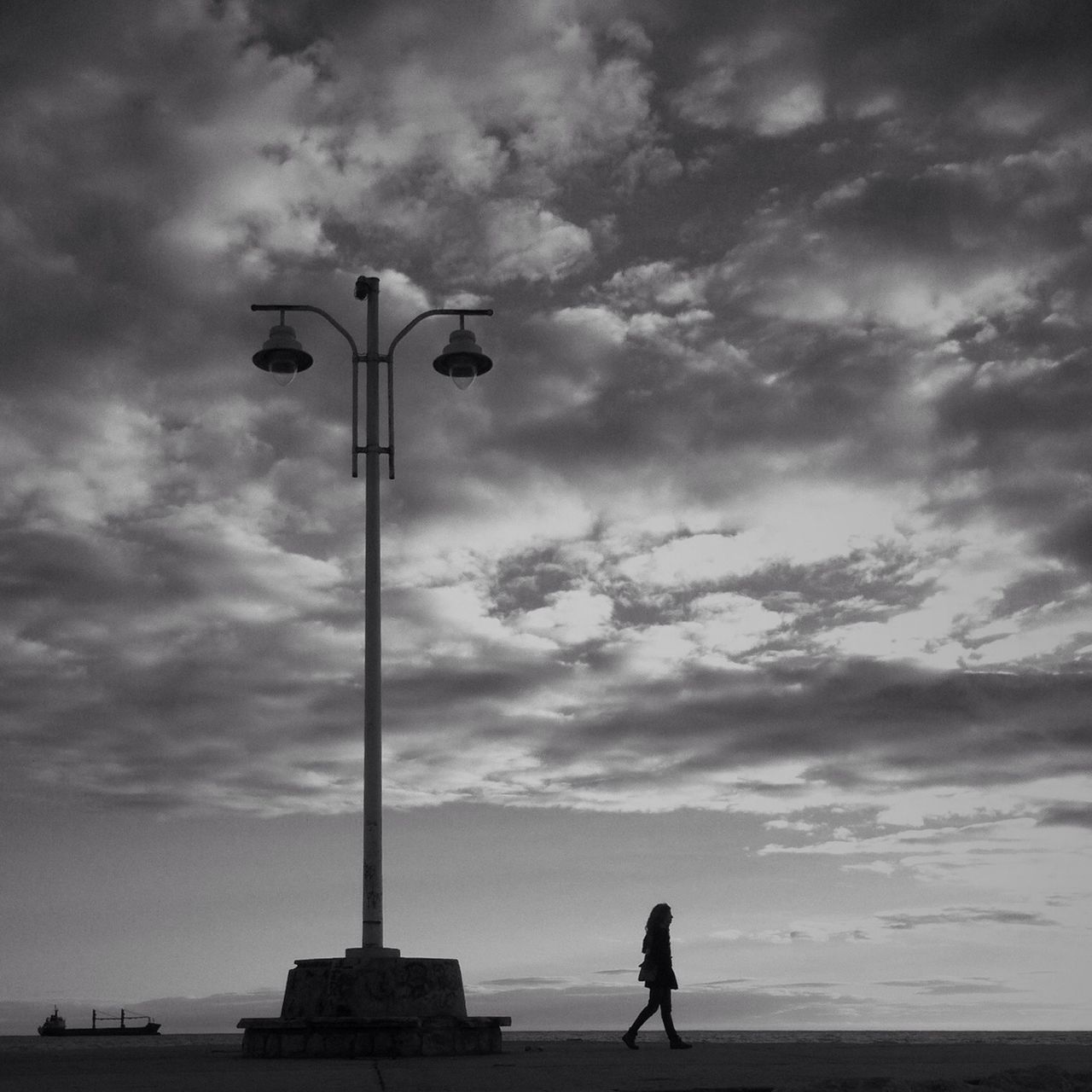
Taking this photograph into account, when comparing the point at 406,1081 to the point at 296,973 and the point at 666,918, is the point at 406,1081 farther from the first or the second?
the point at 666,918

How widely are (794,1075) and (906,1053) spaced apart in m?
4.88

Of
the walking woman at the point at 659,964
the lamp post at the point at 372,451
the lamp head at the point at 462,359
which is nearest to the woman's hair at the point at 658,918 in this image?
the walking woman at the point at 659,964

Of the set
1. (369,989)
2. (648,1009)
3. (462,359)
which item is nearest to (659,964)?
(648,1009)

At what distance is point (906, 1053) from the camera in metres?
12.9

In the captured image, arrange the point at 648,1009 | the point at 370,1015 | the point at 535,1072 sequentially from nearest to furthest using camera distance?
the point at 535,1072, the point at 370,1015, the point at 648,1009

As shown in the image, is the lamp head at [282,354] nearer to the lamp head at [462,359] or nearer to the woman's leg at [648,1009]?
the lamp head at [462,359]

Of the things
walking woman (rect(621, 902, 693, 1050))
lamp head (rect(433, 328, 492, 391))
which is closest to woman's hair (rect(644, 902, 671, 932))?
walking woman (rect(621, 902, 693, 1050))

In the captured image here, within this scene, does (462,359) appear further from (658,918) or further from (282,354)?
(658,918)

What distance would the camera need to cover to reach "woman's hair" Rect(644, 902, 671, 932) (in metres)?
15.4

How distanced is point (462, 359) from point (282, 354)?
85.7 inches

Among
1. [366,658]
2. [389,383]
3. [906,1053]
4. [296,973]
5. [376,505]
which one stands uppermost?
[389,383]

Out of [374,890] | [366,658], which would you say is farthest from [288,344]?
[374,890]

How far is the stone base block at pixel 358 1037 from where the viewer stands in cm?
1288

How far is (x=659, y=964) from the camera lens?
1537 centimetres
